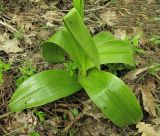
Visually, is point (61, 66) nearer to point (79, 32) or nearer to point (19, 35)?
point (19, 35)

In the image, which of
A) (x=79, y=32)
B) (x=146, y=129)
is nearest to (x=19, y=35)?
(x=79, y=32)

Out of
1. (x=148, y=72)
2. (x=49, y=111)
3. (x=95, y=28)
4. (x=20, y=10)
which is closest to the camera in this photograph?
(x=49, y=111)

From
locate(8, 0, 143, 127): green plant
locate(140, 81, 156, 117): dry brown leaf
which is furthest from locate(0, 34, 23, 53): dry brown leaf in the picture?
locate(140, 81, 156, 117): dry brown leaf

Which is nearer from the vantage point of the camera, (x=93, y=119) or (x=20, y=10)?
(x=93, y=119)

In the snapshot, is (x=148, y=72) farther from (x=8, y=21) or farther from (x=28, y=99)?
(x=8, y=21)

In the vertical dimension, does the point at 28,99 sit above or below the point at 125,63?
below

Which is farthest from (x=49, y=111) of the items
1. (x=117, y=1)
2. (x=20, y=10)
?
(x=117, y=1)
